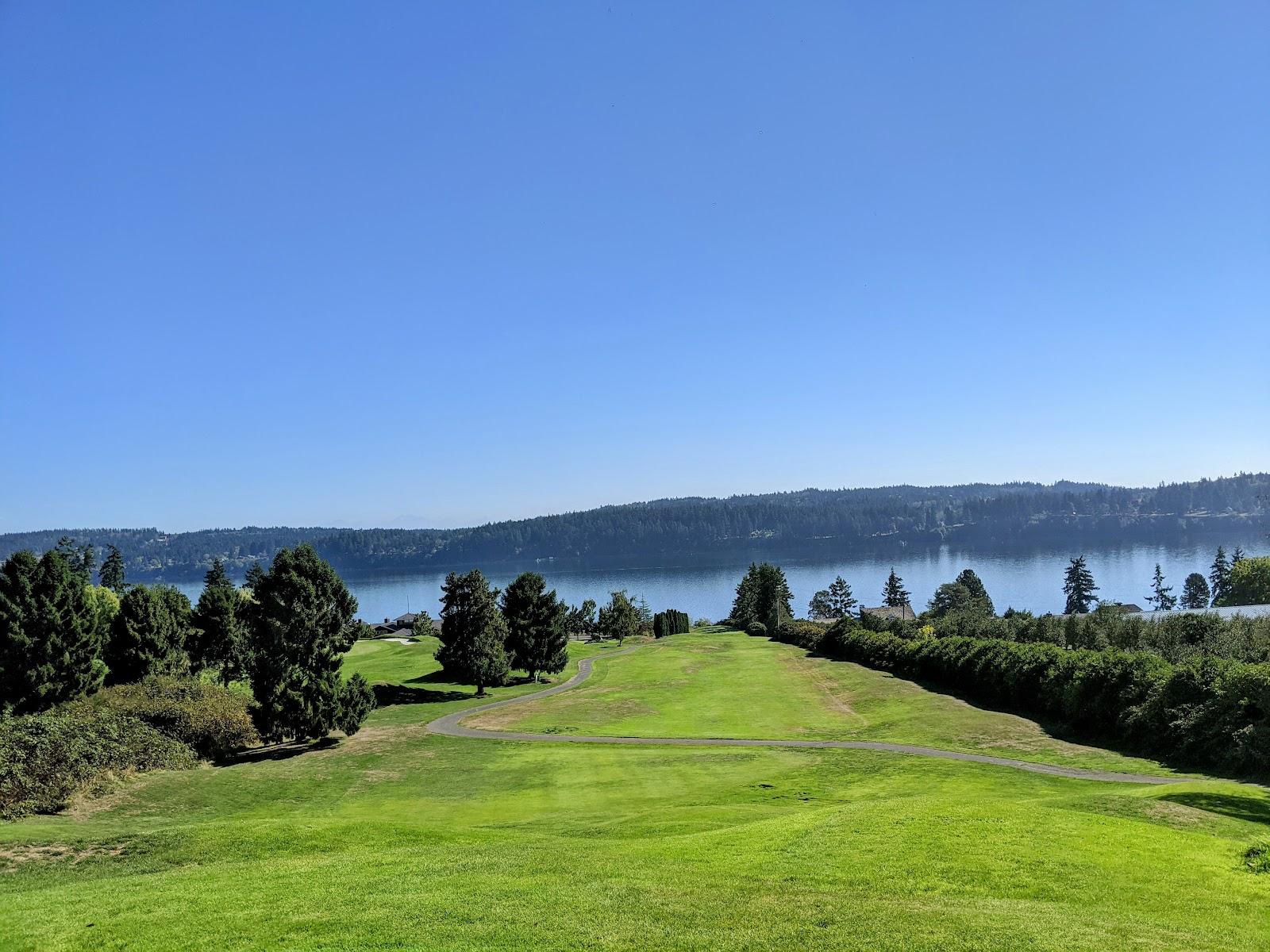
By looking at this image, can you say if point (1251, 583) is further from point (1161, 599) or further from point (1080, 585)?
point (1161, 599)

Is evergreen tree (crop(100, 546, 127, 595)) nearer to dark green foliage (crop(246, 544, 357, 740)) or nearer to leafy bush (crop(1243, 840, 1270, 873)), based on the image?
dark green foliage (crop(246, 544, 357, 740))

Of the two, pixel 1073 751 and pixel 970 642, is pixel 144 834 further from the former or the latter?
pixel 970 642

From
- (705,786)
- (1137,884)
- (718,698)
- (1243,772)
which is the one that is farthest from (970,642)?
(1137,884)

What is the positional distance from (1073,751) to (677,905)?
2948cm

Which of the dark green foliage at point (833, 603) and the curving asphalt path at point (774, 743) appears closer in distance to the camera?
the curving asphalt path at point (774, 743)

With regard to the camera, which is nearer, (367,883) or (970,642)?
(367,883)

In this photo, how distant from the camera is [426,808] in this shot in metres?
28.5

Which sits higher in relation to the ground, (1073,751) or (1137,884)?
(1137,884)

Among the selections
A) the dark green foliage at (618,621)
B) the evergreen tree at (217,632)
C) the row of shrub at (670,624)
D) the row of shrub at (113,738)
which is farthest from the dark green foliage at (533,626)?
the row of shrub at (670,624)

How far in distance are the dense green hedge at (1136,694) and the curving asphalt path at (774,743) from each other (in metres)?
3.35

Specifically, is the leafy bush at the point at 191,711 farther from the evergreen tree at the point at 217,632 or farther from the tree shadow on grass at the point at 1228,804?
the tree shadow on grass at the point at 1228,804

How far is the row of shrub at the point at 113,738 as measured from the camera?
27.7 meters

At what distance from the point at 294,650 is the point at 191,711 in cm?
544

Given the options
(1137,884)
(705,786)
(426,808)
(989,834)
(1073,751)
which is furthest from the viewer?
(1073,751)
